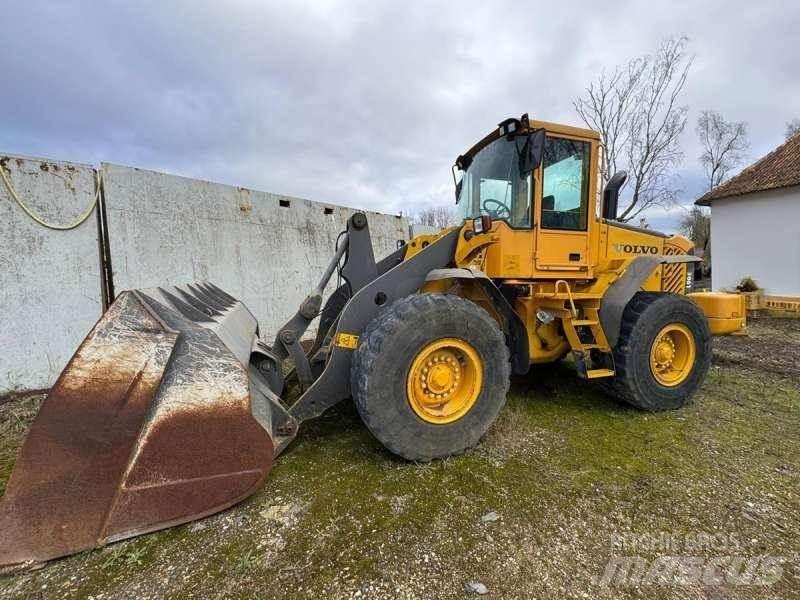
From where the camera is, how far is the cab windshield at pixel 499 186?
3193 millimetres

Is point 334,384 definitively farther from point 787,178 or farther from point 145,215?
point 787,178

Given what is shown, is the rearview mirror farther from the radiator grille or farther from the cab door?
the radiator grille

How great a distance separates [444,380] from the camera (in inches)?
103

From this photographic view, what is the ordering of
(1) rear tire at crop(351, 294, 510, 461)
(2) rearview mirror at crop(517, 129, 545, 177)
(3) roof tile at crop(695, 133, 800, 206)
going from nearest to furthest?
1. (1) rear tire at crop(351, 294, 510, 461)
2. (2) rearview mirror at crop(517, 129, 545, 177)
3. (3) roof tile at crop(695, 133, 800, 206)

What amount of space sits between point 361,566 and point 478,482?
913 mm

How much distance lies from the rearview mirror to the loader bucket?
256 cm

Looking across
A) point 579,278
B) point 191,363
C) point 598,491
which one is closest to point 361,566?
point 191,363

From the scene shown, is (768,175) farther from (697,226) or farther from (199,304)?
(697,226)
